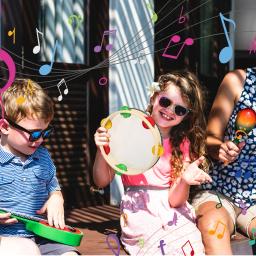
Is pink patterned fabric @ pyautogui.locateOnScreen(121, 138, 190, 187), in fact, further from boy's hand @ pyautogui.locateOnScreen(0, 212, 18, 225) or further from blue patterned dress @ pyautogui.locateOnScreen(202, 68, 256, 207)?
boy's hand @ pyautogui.locateOnScreen(0, 212, 18, 225)

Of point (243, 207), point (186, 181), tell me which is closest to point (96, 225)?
point (243, 207)

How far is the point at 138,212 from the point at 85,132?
270cm

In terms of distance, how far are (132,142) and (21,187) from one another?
0.47 metres

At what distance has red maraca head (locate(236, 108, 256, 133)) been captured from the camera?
2.51 metres

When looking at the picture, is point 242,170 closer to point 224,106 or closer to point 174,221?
point 224,106

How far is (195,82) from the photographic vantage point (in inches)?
106

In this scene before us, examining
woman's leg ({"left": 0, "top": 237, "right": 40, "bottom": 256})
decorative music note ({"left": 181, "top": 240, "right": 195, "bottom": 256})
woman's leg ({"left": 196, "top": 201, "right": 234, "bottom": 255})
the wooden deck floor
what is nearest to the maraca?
woman's leg ({"left": 196, "top": 201, "right": 234, "bottom": 255})

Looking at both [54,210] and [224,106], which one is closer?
[54,210]

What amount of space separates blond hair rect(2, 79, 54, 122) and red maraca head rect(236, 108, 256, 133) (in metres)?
0.75

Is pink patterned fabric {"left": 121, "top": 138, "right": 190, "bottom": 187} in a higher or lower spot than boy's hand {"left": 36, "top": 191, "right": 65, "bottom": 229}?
higher

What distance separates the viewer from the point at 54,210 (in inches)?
93.3

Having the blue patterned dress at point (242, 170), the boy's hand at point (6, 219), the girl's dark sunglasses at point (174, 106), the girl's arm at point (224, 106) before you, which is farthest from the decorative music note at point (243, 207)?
the boy's hand at point (6, 219)

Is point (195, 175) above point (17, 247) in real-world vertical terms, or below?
above

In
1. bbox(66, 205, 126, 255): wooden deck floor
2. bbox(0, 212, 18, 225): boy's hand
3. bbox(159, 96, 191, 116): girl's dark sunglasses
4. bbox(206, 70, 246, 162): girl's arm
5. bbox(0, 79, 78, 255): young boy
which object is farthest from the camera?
bbox(66, 205, 126, 255): wooden deck floor
